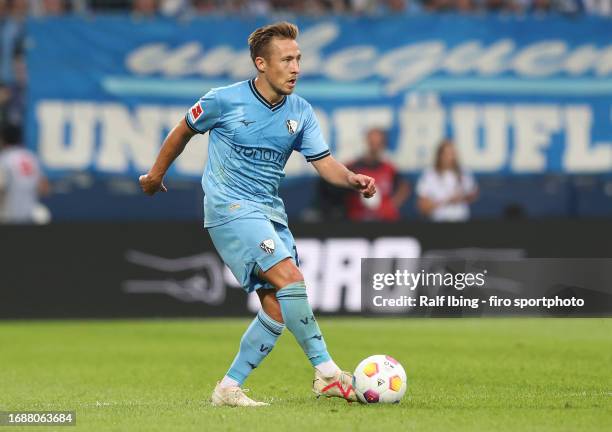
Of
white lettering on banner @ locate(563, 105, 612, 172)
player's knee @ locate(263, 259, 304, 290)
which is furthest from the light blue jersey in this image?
white lettering on banner @ locate(563, 105, 612, 172)

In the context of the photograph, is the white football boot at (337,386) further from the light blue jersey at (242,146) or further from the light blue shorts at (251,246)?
the light blue jersey at (242,146)

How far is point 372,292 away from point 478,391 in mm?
995

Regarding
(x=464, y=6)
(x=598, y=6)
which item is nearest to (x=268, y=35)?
(x=464, y=6)

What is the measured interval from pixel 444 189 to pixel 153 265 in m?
3.80

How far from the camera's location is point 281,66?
782cm

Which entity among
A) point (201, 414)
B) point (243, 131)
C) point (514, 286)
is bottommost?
point (201, 414)

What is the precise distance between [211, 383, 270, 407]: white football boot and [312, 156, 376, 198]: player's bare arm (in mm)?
1396

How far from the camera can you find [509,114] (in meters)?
17.2

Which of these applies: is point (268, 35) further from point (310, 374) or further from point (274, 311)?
point (310, 374)

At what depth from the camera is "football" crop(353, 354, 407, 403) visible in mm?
7758

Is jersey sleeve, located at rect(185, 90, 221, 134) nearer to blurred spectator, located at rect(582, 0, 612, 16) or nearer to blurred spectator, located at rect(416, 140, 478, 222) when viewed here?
blurred spectator, located at rect(416, 140, 478, 222)

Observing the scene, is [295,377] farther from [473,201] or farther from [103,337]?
[473,201]

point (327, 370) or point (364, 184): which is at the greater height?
point (364, 184)

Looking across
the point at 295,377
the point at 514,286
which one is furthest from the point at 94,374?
the point at 514,286
